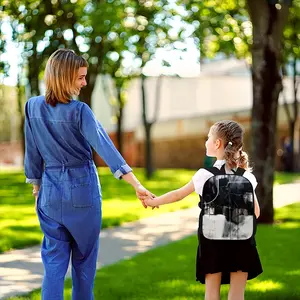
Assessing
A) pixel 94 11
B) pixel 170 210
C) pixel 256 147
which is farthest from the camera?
pixel 94 11

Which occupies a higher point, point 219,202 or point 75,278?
point 219,202

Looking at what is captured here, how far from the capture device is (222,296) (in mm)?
5578

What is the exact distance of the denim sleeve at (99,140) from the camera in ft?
12.8

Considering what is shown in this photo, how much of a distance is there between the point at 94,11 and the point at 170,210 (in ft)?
16.3

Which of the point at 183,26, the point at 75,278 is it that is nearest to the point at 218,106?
the point at 183,26

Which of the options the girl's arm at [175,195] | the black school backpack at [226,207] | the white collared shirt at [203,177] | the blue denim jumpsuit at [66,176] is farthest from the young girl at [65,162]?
the black school backpack at [226,207]

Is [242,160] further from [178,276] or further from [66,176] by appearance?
[178,276]

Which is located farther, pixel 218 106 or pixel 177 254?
pixel 218 106

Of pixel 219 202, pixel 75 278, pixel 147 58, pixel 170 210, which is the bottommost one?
pixel 170 210

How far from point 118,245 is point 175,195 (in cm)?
477

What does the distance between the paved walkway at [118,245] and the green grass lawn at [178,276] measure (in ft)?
1.05

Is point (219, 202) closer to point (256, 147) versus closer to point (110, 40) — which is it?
point (256, 147)

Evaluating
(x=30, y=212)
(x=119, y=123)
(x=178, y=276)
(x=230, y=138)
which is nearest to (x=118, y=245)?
(x=178, y=276)

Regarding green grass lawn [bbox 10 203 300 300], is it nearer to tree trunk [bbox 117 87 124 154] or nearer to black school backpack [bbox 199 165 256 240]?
black school backpack [bbox 199 165 256 240]
